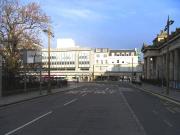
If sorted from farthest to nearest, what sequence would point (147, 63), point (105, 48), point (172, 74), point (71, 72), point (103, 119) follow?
point (105, 48), point (71, 72), point (147, 63), point (172, 74), point (103, 119)

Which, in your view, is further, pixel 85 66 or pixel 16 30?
pixel 85 66

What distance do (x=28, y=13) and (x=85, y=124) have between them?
40529mm

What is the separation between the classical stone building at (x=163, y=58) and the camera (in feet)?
248

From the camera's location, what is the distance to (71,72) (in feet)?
592

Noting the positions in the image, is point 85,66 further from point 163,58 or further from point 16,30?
point 16,30

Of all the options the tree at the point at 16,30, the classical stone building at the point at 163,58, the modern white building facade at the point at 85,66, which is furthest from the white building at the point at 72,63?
the tree at the point at 16,30

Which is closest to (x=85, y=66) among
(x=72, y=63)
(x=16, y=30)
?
(x=72, y=63)

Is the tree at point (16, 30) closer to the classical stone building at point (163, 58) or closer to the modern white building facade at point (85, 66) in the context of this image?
the classical stone building at point (163, 58)

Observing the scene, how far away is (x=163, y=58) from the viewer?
105 m

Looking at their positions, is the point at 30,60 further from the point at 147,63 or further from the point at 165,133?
the point at 147,63

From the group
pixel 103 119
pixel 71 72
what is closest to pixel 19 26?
pixel 103 119

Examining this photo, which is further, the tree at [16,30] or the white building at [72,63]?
the white building at [72,63]

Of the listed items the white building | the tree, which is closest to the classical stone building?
the tree

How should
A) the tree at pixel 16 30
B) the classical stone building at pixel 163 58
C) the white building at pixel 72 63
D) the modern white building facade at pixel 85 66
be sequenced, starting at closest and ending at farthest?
the tree at pixel 16 30
the classical stone building at pixel 163 58
the white building at pixel 72 63
the modern white building facade at pixel 85 66
